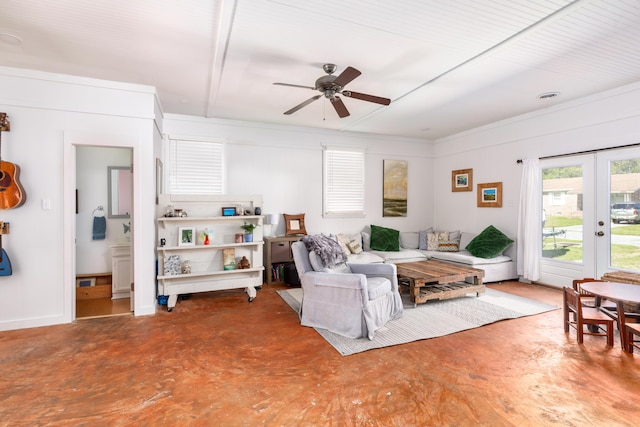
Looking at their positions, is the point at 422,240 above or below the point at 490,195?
below

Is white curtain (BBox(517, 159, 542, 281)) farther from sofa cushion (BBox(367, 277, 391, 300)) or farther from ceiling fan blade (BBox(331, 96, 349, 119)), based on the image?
ceiling fan blade (BBox(331, 96, 349, 119))

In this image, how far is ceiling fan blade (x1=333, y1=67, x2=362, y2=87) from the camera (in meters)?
2.82

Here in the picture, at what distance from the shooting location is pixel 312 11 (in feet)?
8.18

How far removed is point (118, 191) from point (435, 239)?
563cm

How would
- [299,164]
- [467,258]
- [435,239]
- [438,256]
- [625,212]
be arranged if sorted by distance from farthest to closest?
[435,239]
[299,164]
[438,256]
[467,258]
[625,212]

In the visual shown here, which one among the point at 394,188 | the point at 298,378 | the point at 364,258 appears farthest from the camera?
the point at 394,188

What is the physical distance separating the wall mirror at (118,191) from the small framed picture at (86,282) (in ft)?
3.08

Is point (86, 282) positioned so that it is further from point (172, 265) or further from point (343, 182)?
point (343, 182)

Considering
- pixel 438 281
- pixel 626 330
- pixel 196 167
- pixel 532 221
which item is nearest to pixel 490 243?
pixel 532 221

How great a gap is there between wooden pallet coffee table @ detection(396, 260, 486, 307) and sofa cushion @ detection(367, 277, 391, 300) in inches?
27.5

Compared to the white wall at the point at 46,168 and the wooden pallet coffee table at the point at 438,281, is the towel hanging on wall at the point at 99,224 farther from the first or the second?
the wooden pallet coffee table at the point at 438,281

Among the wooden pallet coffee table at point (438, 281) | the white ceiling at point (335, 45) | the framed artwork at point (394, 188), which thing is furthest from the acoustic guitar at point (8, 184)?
the framed artwork at point (394, 188)

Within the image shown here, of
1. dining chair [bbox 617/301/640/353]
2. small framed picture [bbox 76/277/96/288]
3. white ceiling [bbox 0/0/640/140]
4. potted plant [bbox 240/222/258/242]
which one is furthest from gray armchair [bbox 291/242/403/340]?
small framed picture [bbox 76/277/96/288]

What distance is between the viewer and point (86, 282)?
183 inches
